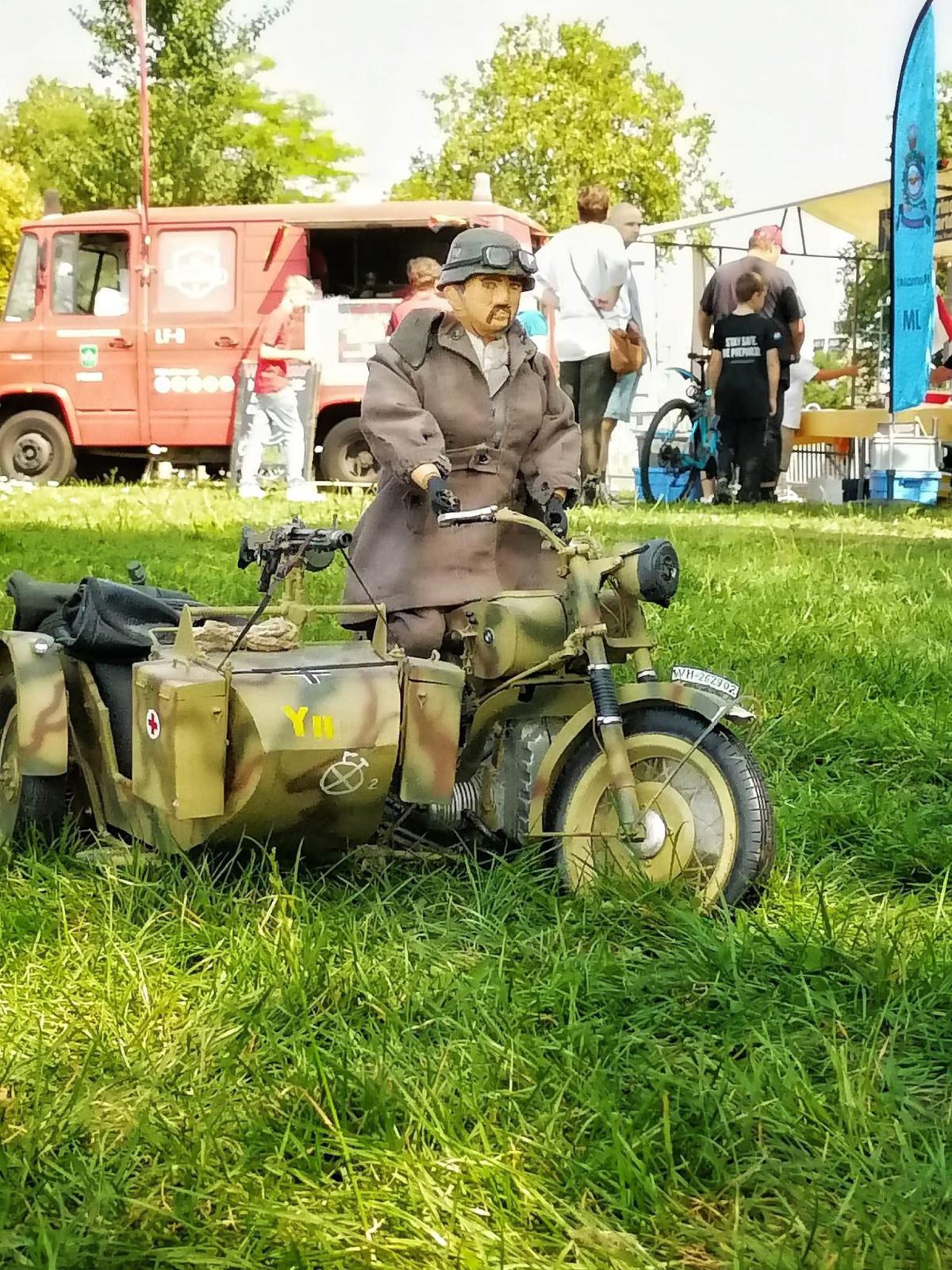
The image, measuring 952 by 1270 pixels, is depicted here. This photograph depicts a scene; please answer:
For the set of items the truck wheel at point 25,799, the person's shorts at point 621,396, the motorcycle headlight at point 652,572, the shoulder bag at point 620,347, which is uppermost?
the shoulder bag at point 620,347

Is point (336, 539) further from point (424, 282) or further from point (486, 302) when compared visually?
point (424, 282)

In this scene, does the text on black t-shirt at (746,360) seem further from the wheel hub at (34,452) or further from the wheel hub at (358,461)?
the wheel hub at (34,452)

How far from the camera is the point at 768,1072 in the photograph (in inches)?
110

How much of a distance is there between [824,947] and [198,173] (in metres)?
30.6

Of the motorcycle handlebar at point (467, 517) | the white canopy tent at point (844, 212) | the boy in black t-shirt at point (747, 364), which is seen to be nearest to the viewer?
the motorcycle handlebar at point (467, 517)

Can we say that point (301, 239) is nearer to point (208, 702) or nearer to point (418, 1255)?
point (208, 702)

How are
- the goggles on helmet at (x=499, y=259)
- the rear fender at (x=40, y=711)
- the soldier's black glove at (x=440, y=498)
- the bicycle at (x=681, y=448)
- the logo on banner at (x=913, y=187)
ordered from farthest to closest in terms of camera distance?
the bicycle at (x=681, y=448) < the logo on banner at (x=913, y=187) < the goggles on helmet at (x=499, y=259) < the rear fender at (x=40, y=711) < the soldier's black glove at (x=440, y=498)

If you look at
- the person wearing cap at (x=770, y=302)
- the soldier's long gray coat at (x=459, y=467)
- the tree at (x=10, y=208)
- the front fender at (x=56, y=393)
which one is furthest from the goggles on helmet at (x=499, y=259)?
the tree at (x=10, y=208)

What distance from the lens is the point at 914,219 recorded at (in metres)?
13.5

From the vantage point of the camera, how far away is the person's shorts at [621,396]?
41.7 ft

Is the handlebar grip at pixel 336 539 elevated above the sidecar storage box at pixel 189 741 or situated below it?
above

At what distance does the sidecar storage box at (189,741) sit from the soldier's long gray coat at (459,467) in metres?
0.95

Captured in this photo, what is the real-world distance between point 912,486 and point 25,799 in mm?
12386

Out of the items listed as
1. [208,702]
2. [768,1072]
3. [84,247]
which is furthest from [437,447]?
[84,247]
